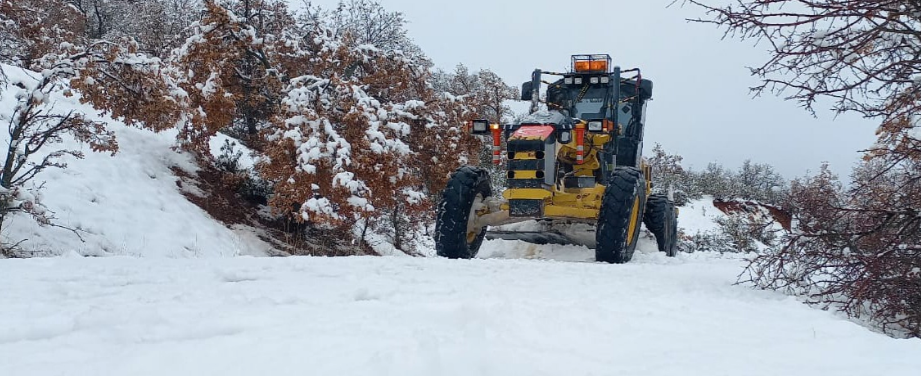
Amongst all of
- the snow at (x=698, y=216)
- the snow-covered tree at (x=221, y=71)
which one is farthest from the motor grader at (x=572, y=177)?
the snow at (x=698, y=216)

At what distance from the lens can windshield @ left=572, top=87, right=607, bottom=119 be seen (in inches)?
363

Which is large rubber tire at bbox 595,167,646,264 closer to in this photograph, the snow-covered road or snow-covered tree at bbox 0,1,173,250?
the snow-covered road

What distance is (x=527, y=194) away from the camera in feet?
23.5

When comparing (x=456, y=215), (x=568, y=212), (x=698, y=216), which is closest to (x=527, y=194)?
(x=568, y=212)

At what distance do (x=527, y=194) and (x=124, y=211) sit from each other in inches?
255

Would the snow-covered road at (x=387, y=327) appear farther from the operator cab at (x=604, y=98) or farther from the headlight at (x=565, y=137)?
the operator cab at (x=604, y=98)

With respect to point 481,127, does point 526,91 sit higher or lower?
higher

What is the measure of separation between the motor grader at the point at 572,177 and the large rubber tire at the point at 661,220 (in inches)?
0.6

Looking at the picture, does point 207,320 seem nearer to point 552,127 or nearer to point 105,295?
point 105,295

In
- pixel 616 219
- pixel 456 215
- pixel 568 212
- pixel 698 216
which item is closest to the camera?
pixel 616 219

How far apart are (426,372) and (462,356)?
0.21m

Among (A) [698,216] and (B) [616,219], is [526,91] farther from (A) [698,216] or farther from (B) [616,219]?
(A) [698,216]

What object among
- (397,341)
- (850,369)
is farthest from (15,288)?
(850,369)

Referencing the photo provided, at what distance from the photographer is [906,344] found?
2.93 metres
